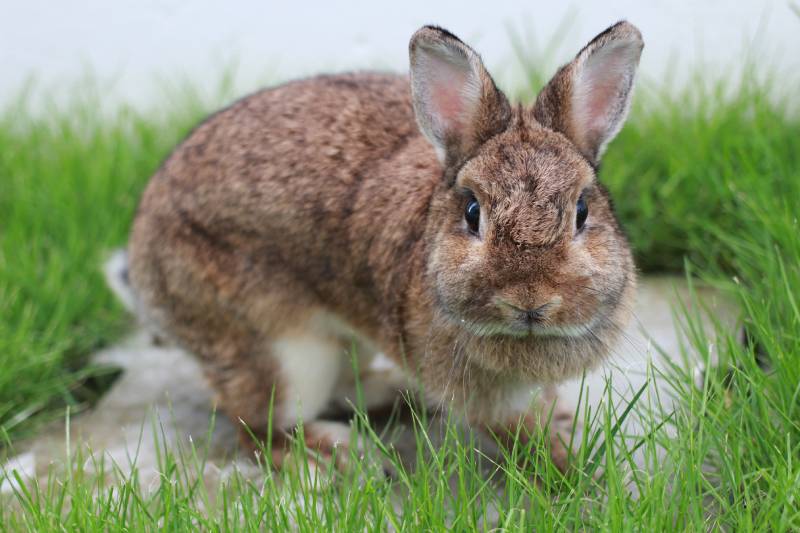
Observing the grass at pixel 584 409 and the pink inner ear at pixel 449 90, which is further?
the pink inner ear at pixel 449 90

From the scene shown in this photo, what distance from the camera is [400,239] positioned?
3.32 m

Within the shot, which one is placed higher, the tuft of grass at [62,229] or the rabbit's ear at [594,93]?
the rabbit's ear at [594,93]

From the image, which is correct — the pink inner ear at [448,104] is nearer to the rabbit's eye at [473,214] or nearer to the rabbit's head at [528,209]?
the rabbit's head at [528,209]

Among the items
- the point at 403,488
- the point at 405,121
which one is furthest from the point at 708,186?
the point at 403,488

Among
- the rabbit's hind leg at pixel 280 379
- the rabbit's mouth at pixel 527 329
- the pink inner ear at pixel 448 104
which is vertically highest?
the pink inner ear at pixel 448 104

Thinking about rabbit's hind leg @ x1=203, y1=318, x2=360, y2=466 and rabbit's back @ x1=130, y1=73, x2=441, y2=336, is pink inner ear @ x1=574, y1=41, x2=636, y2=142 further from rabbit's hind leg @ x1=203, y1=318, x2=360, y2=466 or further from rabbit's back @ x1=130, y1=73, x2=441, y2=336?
rabbit's hind leg @ x1=203, y1=318, x2=360, y2=466

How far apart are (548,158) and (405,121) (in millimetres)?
891

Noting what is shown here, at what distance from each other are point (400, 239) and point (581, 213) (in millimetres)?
673

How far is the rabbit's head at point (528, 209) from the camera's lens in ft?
8.66

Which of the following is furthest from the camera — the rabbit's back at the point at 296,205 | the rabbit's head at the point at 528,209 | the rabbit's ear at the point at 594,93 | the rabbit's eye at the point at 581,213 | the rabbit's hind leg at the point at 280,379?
the rabbit's hind leg at the point at 280,379

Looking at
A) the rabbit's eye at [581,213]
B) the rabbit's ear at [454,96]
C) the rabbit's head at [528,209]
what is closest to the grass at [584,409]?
the rabbit's head at [528,209]

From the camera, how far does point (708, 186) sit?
4.27 metres

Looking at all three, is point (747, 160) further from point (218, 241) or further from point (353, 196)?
point (218, 241)

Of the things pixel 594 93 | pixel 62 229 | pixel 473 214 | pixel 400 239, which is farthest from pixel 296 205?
pixel 62 229
